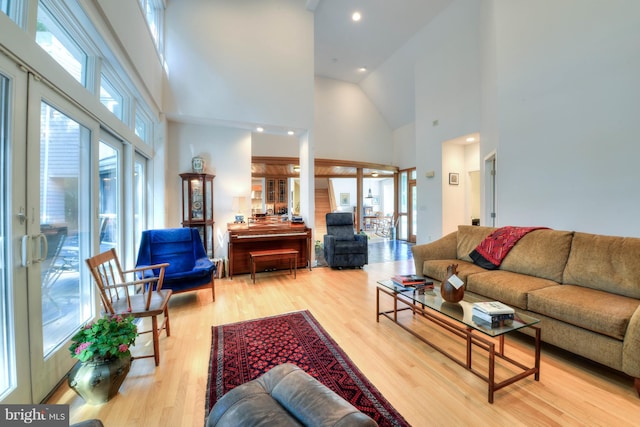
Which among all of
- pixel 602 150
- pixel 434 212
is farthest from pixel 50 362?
pixel 434 212

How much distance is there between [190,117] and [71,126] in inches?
103

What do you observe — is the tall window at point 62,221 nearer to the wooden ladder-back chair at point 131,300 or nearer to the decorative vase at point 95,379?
the wooden ladder-back chair at point 131,300

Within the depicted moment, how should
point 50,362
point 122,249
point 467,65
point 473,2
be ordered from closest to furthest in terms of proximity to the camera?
point 50,362 → point 122,249 → point 473,2 → point 467,65

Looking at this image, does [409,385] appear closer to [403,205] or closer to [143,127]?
[143,127]

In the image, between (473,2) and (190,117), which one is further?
(473,2)

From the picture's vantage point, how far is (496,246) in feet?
10.3

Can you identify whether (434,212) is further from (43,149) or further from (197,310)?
(43,149)

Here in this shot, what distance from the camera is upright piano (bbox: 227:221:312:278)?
4.43m

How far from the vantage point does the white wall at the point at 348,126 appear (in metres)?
7.99

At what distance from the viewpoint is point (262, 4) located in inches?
185

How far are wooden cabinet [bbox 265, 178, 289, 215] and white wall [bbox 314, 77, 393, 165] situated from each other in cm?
211

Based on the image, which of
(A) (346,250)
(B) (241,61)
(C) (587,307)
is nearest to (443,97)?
(A) (346,250)

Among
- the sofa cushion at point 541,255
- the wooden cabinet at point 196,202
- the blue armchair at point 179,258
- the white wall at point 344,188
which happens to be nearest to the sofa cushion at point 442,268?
the sofa cushion at point 541,255

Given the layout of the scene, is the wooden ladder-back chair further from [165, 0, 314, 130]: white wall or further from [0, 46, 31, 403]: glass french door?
[165, 0, 314, 130]: white wall
